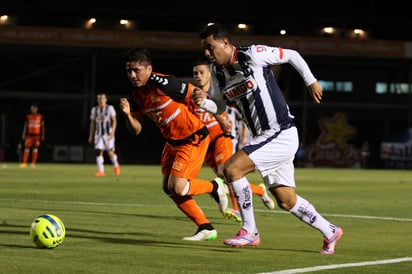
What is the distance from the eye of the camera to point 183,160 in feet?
36.3

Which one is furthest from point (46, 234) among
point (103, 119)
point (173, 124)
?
point (103, 119)

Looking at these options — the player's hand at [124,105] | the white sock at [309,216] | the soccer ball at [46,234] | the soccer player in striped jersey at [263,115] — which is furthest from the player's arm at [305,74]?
the soccer ball at [46,234]

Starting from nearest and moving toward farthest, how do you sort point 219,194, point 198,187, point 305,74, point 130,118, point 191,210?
1. point 305,74
2. point 130,118
3. point 191,210
4. point 198,187
5. point 219,194

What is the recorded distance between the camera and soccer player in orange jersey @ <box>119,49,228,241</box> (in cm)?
1034

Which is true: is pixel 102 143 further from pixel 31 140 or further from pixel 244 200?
pixel 244 200

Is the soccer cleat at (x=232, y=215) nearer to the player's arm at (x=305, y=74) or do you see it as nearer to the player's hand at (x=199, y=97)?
the player's hand at (x=199, y=97)

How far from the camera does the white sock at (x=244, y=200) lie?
9727mm

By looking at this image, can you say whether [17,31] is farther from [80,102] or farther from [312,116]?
[312,116]

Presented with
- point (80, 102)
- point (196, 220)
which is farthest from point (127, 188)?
point (80, 102)

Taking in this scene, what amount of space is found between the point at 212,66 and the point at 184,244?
1.83m

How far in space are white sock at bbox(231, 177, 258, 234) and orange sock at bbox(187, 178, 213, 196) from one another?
126 centimetres

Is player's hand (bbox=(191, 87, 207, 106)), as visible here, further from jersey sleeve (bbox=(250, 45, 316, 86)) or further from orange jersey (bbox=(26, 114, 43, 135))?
orange jersey (bbox=(26, 114, 43, 135))

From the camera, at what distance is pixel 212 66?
32.1 ft

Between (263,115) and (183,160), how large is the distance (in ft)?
5.78
